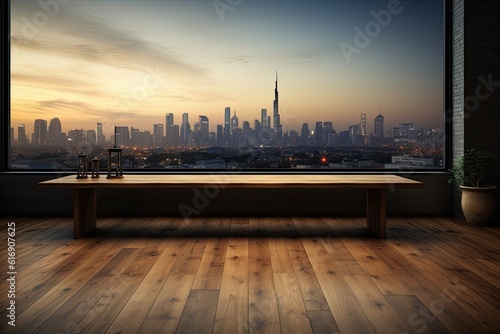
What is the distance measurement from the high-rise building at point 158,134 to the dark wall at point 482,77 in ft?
12.6

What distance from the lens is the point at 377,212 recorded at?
4332mm

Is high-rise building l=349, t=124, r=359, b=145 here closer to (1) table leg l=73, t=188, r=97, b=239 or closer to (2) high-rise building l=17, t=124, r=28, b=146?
(1) table leg l=73, t=188, r=97, b=239

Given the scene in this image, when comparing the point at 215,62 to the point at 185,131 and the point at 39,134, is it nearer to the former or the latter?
the point at 185,131

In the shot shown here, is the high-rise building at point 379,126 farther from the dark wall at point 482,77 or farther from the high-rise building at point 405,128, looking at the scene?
the dark wall at point 482,77

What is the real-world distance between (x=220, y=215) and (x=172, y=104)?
164 centimetres

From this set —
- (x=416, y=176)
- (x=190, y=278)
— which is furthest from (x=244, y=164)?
(x=190, y=278)

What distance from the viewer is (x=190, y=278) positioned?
2.96m

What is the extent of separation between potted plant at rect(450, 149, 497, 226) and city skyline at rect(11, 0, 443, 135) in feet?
2.79

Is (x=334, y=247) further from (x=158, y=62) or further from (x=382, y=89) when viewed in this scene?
(x=158, y=62)

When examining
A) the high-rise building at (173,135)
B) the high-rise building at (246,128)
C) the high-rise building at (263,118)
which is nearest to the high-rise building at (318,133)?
the high-rise building at (263,118)

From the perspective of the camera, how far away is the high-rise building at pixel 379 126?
18.7 ft

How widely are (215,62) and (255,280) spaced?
3540 mm

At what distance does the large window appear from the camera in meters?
5.56

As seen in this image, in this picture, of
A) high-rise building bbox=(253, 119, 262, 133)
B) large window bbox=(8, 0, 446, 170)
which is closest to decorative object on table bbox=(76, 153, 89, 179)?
large window bbox=(8, 0, 446, 170)
